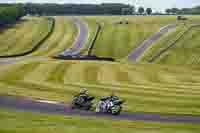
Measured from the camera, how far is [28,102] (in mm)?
46031

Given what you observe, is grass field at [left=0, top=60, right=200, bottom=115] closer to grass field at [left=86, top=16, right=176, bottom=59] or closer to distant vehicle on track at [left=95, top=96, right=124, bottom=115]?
distant vehicle on track at [left=95, top=96, right=124, bottom=115]

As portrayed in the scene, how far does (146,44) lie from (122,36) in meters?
13.8

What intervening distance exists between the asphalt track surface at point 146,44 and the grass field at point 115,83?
29.5 metres

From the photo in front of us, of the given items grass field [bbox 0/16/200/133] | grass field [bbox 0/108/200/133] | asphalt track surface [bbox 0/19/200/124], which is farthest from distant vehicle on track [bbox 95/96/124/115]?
grass field [bbox 0/108/200/133]

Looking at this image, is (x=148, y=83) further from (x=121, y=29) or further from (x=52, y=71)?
(x=121, y=29)

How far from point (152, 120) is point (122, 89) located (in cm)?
1837

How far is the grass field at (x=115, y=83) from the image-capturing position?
4706 centimetres

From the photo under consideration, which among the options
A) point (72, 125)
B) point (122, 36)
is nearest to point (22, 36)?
point (122, 36)

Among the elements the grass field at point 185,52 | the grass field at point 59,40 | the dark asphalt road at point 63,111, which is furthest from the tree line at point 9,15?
the dark asphalt road at point 63,111

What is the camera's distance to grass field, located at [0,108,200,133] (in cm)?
2880

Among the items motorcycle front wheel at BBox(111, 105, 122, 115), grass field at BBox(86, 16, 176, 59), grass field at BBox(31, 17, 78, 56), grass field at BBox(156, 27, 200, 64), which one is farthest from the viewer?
grass field at BBox(86, 16, 176, 59)

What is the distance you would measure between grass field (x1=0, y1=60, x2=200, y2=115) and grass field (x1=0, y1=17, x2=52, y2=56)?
43.6 metres

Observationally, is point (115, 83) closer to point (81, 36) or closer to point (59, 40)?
point (59, 40)

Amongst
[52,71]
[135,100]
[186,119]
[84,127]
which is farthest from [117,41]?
[84,127]
